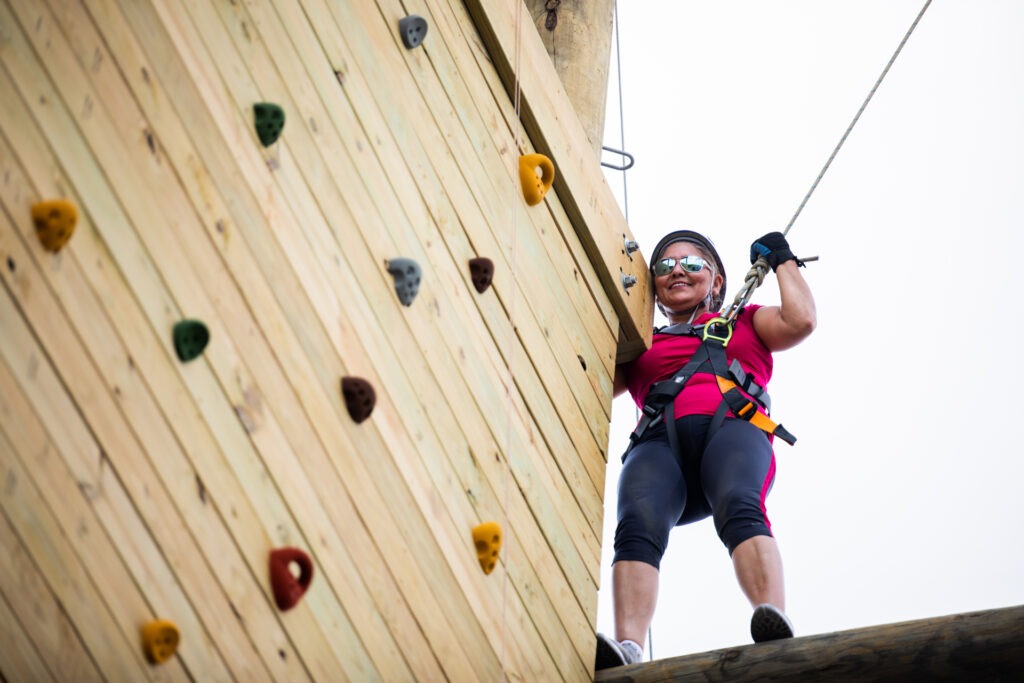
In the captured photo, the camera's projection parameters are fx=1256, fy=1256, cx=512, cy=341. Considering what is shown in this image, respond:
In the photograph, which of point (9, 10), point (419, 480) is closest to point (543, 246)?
point (419, 480)

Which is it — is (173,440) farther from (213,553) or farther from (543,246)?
(543,246)

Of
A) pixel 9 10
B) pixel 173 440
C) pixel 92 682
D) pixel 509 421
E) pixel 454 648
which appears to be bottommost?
pixel 454 648

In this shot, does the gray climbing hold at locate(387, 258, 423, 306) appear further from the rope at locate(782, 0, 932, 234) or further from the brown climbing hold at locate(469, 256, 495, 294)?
the rope at locate(782, 0, 932, 234)

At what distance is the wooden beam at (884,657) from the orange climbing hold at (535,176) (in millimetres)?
1263

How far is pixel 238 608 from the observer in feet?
7.08

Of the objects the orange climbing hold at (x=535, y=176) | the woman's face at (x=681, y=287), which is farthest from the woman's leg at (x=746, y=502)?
the orange climbing hold at (x=535, y=176)

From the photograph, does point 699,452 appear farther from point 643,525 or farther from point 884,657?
point 884,657

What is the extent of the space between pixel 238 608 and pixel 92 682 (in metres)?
0.30

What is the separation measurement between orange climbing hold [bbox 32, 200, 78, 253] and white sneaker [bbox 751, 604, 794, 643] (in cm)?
189

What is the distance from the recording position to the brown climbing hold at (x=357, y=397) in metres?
2.49

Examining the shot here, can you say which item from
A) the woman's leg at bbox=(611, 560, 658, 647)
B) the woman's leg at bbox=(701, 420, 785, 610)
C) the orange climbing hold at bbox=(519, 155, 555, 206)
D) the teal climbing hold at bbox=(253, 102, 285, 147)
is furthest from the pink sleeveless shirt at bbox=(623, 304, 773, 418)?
the teal climbing hold at bbox=(253, 102, 285, 147)

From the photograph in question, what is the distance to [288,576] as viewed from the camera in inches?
87.8

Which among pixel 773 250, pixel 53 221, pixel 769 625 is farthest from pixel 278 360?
pixel 773 250

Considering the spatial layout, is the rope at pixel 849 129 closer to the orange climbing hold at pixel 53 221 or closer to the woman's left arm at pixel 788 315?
the woman's left arm at pixel 788 315
